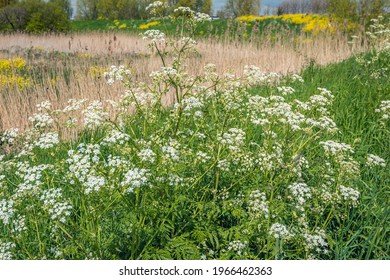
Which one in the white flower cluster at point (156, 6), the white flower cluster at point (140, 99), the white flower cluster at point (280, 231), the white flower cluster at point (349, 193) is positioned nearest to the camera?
the white flower cluster at point (280, 231)

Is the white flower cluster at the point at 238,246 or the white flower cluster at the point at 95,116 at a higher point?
the white flower cluster at the point at 95,116

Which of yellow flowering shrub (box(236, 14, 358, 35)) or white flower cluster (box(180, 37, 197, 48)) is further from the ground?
yellow flowering shrub (box(236, 14, 358, 35))

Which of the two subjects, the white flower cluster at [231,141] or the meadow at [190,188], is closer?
the meadow at [190,188]

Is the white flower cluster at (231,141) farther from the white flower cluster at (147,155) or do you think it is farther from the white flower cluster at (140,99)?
the white flower cluster at (140,99)

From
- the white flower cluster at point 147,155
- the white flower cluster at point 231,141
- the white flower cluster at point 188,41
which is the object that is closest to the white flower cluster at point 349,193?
the white flower cluster at point 231,141

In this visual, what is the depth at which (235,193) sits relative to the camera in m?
3.28

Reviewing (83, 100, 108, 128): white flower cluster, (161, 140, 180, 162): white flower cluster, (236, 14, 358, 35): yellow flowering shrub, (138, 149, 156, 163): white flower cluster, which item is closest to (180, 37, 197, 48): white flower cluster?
(83, 100, 108, 128): white flower cluster

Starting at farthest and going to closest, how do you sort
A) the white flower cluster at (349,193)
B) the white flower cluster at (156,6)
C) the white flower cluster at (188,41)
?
the white flower cluster at (156,6) → the white flower cluster at (188,41) → the white flower cluster at (349,193)

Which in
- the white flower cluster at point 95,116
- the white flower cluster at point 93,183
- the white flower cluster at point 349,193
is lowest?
the white flower cluster at point 349,193

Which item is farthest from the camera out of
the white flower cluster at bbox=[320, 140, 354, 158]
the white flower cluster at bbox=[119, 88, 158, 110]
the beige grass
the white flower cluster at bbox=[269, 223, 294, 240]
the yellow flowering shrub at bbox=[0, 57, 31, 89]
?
the yellow flowering shrub at bbox=[0, 57, 31, 89]

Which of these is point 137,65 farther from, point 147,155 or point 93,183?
point 93,183

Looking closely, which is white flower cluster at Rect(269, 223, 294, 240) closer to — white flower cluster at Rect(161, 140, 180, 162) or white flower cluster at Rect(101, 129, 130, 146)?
white flower cluster at Rect(161, 140, 180, 162)

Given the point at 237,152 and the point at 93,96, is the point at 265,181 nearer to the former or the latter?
the point at 237,152

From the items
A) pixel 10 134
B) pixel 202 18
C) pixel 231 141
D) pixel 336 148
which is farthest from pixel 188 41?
pixel 10 134
